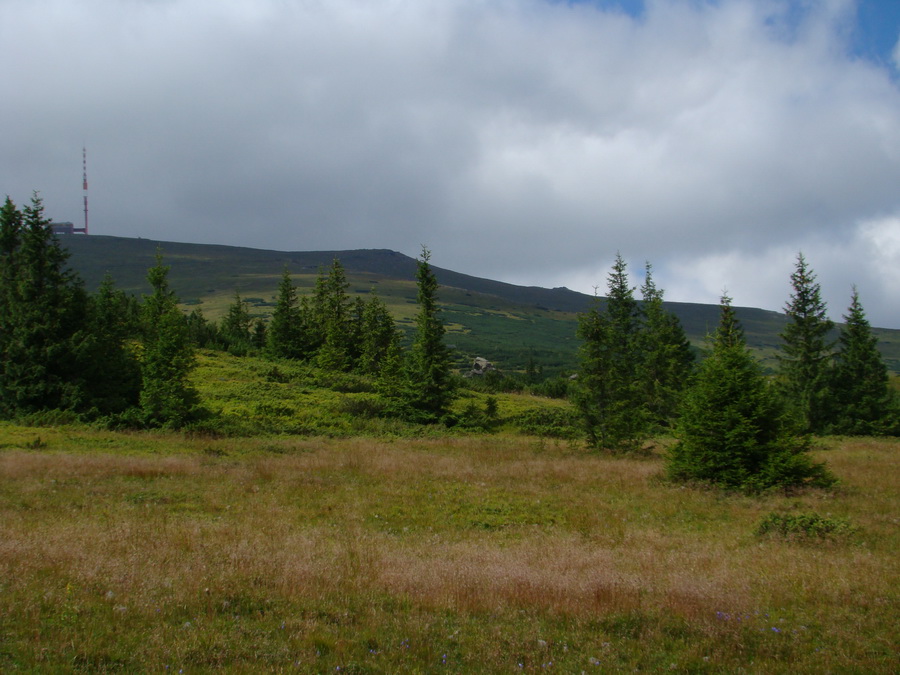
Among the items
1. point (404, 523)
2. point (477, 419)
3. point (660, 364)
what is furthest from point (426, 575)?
point (660, 364)

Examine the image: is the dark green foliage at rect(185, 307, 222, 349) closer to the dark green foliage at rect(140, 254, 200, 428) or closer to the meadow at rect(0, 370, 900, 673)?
the dark green foliage at rect(140, 254, 200, 428)

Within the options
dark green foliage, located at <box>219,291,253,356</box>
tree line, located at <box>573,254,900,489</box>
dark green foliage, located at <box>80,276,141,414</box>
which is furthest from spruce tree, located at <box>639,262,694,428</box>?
dark green foliage, located at <box>219,291,253,356</box>

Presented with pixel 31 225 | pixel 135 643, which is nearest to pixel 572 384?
pixel 135 643

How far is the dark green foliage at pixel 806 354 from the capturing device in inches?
1896

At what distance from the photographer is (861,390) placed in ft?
156

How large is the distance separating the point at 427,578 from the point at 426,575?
0.17m

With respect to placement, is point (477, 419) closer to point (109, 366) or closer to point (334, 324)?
point (334, 324)

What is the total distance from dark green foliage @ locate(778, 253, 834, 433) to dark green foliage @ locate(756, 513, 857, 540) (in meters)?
40.5

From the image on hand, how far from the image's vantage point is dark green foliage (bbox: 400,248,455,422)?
4328 cm

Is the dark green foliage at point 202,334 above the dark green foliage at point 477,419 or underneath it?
above

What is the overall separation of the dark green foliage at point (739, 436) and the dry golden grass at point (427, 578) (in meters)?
1.37

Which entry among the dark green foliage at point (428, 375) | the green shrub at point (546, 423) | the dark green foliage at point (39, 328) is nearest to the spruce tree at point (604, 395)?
the green shrub at point (546, 423)

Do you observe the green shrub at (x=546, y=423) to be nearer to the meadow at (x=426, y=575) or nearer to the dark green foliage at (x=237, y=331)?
the meadow at (x=426, y=575)

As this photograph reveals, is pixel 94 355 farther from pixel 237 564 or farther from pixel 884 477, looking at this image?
pixel 884 477
